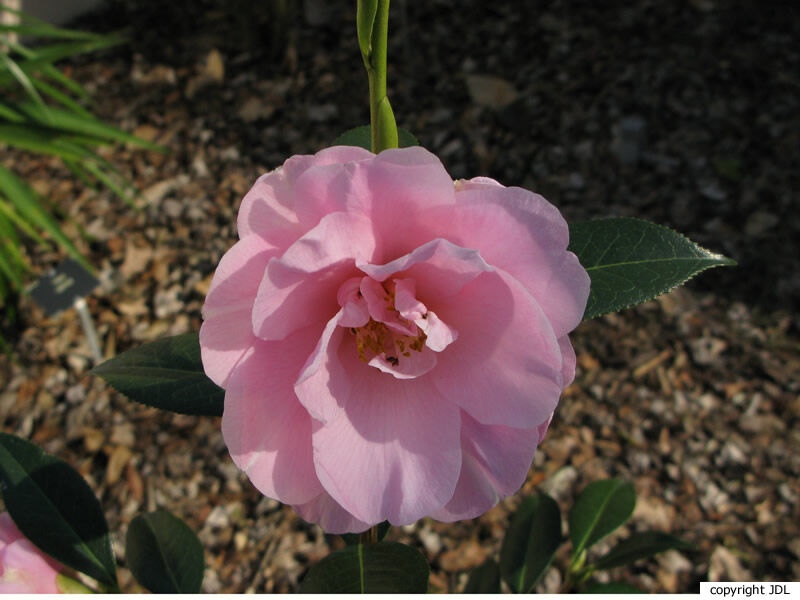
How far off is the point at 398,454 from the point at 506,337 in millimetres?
134

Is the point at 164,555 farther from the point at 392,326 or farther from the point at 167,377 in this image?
the point at 392,326

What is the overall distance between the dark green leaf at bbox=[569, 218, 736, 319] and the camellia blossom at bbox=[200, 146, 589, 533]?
12 centimetres

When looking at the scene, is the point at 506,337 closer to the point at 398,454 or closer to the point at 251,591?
the point at 398,454

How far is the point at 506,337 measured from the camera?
1.88ft

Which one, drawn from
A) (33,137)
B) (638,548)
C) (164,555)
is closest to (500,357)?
(164,555)

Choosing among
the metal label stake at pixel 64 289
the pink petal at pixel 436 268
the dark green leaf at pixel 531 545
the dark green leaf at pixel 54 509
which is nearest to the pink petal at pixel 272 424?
the pink petal at pixel 436 268

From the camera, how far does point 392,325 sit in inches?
23.7

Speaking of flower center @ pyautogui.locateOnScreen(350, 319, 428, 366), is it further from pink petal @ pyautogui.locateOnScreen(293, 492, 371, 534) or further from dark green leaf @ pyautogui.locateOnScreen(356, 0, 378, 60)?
dark green leaf @ pyautogui.locateOnScreen(356, 0, 378, 60)

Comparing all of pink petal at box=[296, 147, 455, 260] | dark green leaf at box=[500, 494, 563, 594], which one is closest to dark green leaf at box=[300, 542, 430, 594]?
pink petal at box=[296, 147, 455, 260]

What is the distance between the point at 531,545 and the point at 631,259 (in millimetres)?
588

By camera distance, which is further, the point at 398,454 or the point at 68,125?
the point at 68,125

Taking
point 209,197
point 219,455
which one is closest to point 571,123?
point 209,197

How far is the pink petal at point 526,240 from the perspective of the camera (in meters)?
0.51

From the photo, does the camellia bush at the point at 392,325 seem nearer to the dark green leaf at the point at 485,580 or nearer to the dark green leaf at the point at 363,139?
the dark green leaf at the point at 363,139
